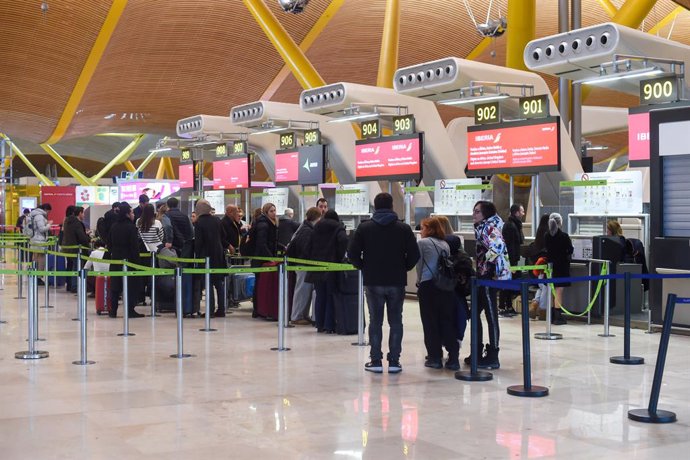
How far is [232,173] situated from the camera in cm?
2302

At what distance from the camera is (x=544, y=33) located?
131ft

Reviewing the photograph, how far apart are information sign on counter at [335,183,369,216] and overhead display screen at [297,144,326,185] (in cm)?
48

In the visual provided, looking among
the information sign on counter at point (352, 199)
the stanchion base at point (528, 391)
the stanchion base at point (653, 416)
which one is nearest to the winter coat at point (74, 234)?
the information sign on counter at point (352, 199)

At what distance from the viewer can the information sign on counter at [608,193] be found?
14.2m

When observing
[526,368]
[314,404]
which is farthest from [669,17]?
[314,404]

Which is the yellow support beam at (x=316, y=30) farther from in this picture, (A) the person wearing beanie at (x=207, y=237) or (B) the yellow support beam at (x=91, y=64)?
(A) the person wearing beanie at (x=207, y=237)

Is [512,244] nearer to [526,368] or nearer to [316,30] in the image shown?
[526,368]

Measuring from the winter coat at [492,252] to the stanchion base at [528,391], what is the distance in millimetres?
1361

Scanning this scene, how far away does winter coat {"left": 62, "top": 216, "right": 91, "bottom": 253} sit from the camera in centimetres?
1677

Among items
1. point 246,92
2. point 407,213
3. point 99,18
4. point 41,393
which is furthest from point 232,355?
point 246,92

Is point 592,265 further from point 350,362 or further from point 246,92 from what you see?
point 246,92

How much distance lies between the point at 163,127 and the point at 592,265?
32.4 m

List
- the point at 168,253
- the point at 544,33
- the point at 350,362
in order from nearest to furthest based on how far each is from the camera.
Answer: the point at 350,362 → the point at 168,253 → the point at 544,33

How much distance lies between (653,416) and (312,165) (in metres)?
14.0
